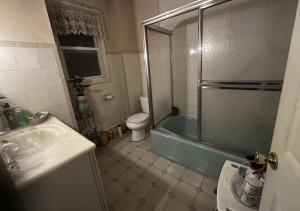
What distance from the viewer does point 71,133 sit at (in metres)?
1.00

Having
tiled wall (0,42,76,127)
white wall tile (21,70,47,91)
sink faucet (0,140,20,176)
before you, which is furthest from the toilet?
sink faucet (0,140,20,176)

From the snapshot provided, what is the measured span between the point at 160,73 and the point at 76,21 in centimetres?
138

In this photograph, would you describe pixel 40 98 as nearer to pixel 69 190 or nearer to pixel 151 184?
pixel 69 190

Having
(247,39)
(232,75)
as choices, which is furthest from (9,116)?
(247,39)

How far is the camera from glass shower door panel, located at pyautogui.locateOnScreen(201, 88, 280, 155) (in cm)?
132

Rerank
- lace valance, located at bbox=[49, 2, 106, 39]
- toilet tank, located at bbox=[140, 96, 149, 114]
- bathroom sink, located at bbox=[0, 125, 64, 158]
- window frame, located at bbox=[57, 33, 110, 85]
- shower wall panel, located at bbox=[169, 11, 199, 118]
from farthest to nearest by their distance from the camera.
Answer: toilet tank, located at bbox=[140, 96, 149, 114], window frame, located at bbox=[57, 33, 110, 85], shower wall panel, located at bbox=[169, 11, 199, 118], lace valance, located at bbox=[49, 2, 106, 39], bathroom sink, located at bbox=[0, 125, 64, 158]

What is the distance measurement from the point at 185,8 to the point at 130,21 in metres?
1.47

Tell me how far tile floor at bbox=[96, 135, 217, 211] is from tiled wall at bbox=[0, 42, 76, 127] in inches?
36.3

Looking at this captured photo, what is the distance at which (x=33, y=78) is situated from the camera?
4.53 feet

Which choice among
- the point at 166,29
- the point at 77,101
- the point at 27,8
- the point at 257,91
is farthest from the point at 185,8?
the point at 77,101

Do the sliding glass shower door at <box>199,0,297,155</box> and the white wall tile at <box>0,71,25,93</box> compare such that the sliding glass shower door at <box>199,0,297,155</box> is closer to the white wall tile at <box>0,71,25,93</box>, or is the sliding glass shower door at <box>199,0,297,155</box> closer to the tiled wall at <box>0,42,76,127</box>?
the tiled wall at <box>0,42,76,127</box>

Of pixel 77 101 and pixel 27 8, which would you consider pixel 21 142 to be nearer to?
pixel 77 101

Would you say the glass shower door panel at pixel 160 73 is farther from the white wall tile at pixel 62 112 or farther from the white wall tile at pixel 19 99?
the white wall tile at pixel 19 99

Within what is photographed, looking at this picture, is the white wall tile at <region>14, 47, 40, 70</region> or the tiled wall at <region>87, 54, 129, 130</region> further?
the tiled wall at <region>87, 54, 129, 130</region>
